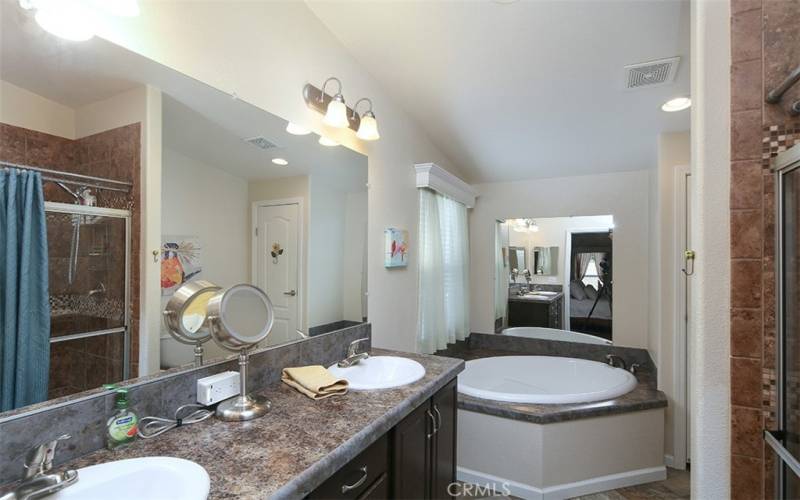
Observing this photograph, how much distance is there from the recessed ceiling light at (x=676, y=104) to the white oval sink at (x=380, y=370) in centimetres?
214

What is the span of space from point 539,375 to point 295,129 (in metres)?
2.87

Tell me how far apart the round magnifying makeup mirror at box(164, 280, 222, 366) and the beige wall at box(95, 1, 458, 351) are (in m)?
0.74

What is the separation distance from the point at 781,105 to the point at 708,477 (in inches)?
47.8

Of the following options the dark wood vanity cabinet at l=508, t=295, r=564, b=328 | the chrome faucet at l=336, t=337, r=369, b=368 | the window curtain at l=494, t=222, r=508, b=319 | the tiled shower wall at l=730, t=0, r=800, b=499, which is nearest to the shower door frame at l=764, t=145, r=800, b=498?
the tiled shower wall at l=730, t=0, r=800, b=499

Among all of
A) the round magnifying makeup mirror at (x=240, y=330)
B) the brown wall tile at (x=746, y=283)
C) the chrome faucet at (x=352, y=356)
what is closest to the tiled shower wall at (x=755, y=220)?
the brown wall tile at (x=746, y=283)

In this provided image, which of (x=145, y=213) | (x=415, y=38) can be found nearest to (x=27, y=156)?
(x=145, y=213)

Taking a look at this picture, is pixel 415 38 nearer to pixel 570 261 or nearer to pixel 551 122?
pixel 551 122

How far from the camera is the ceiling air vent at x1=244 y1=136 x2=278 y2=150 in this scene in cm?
152

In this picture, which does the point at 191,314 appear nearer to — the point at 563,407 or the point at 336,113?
the point at 336,113

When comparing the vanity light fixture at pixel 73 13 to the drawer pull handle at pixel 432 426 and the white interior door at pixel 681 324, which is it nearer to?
the drawer pull handle at pixel 432 426

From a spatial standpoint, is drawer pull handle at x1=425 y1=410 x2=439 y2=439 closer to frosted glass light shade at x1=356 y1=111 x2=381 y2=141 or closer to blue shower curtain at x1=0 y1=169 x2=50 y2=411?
blue shower curtain at x1=0 y1=169 x2=50 y2=411

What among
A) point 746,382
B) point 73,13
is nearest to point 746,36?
point 746,382

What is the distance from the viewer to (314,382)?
4.50 feet

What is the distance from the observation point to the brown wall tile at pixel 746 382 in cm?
117
